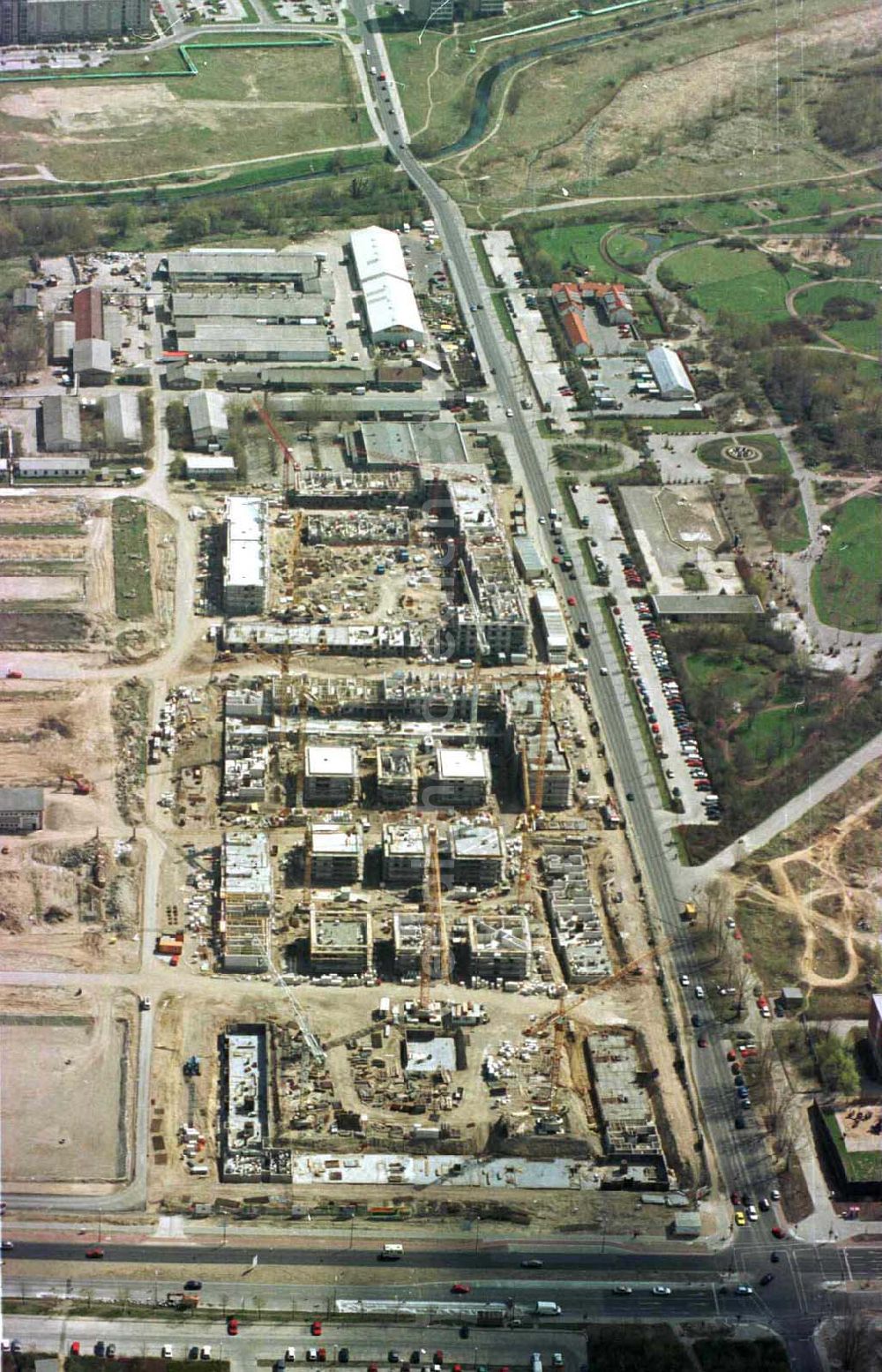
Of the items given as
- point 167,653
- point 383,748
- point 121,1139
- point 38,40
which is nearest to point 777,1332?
point 121,1139

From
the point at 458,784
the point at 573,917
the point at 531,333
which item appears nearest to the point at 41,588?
the point at 458,784

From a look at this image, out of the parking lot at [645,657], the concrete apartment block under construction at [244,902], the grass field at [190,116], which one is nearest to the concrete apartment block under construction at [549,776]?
the parking lot at [645,657]

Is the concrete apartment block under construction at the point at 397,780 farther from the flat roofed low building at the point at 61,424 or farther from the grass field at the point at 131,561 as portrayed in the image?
the flat roofed low building at the point at 61,424

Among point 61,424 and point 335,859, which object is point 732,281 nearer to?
point 61,424

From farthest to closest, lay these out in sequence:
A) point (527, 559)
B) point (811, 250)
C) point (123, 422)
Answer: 1. point (811, 250)
2. point (123, 422)
3. point (527, 559)

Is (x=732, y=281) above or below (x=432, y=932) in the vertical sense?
above

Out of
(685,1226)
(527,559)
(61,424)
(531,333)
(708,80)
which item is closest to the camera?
(685,1226)

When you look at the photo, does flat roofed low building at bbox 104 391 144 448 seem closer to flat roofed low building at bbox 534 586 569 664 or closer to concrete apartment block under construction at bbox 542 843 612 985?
flat roofed low building at bbox 534 586 569 664
